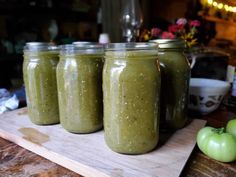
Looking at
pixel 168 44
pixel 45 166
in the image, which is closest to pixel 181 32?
pixel 168 44

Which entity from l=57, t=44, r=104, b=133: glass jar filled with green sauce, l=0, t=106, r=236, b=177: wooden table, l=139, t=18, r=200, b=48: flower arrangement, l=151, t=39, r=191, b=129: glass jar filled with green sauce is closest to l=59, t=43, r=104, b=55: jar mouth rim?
l=57, t=44, r=104, b=133: glass jar filled with green sauce

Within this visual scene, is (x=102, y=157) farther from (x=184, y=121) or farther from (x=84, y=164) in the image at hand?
(x=184, y=121)

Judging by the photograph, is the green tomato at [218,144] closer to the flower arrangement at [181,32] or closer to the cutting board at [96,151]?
the cutting board at [96,151]

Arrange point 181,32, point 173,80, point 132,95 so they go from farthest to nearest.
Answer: point 181,32 < point 173,80 < point 132,95

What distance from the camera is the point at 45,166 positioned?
1.46ft

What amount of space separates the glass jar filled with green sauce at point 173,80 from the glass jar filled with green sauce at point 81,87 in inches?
5.9

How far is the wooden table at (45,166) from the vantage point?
41 centimetres

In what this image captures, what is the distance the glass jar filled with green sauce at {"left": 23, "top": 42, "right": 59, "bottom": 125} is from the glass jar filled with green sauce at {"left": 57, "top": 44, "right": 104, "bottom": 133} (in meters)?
0.06

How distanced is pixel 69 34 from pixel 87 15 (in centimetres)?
30

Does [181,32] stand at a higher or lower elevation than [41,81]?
higher

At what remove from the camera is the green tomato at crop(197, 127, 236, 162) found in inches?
16.1

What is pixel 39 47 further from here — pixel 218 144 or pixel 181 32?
pixel 181 32

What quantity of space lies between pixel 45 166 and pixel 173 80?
34cm

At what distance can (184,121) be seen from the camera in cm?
58
